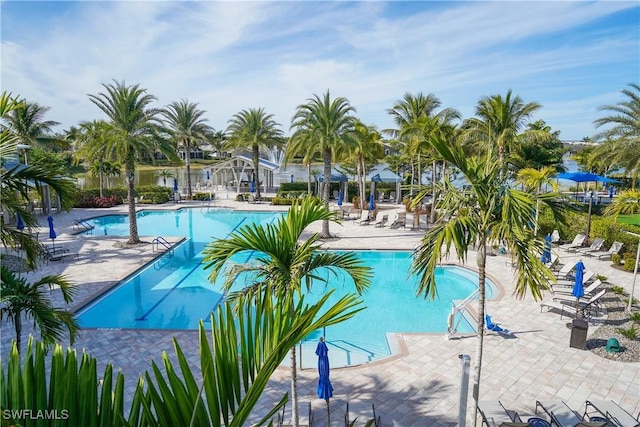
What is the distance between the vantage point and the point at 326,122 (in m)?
19.4

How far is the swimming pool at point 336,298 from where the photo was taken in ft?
36.8

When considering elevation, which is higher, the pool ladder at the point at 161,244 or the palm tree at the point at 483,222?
the palm tree at the point at 483,222

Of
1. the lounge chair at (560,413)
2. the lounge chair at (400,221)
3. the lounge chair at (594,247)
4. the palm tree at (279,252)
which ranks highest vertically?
the palm tree at (279,252)

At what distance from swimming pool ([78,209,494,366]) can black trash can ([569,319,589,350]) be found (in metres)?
2.52

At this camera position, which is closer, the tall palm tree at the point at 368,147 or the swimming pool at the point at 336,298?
the swimming pool at the point at 336,298

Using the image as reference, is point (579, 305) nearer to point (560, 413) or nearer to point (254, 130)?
point (560, 413)

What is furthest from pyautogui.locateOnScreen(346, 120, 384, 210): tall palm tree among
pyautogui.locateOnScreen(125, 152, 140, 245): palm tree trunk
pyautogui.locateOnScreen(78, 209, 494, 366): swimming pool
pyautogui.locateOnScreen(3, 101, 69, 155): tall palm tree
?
pyautogui.locateOnScreen(3, 101, 69, 155): tall palm tree

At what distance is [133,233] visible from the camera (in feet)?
63.3

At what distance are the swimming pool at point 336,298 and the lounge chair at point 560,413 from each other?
3.39 m

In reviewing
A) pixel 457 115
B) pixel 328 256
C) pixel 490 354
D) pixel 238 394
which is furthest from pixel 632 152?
pixel 238 394

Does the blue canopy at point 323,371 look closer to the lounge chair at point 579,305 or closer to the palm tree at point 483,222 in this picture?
the palm tree at point 483,222

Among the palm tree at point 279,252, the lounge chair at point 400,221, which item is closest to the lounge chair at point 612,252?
the lounge chair at point 400,221

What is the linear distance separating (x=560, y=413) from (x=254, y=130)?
1215 inches

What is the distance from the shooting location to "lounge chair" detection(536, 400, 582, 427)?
654 centimetres
